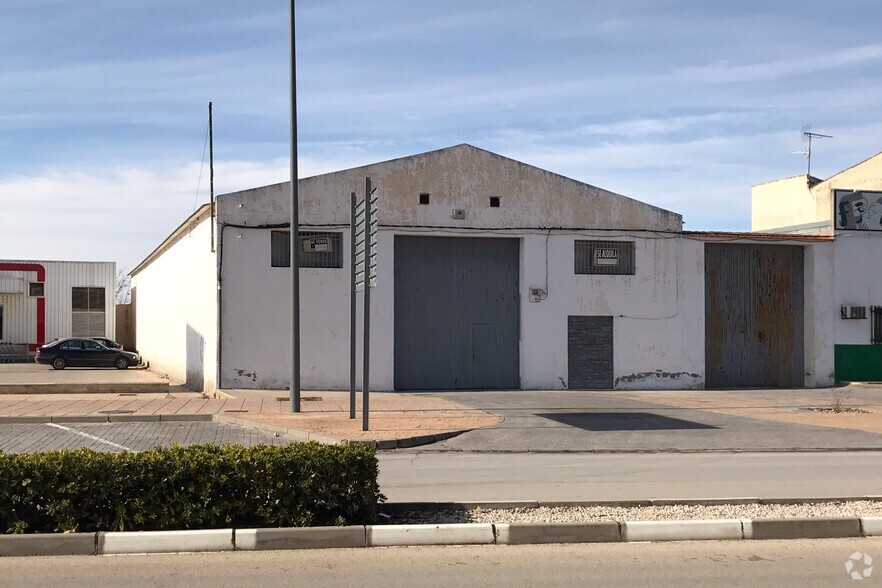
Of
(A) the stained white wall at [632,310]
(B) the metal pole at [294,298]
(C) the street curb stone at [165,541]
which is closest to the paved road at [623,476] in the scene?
(C) the street curb stone at [165,541]

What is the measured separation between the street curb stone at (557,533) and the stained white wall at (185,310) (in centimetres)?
1705

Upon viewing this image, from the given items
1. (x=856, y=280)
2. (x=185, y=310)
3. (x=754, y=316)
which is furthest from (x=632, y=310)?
(x=185, y=310)

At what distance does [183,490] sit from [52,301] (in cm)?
4191

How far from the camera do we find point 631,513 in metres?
8.66

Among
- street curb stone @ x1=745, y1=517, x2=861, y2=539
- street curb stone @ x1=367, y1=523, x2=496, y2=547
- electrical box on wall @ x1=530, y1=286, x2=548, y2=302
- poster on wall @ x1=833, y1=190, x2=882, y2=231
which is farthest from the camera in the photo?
poster on wall @ x1=833, y1=190, x2=882, y2=231

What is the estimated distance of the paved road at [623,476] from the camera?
33.3 feet

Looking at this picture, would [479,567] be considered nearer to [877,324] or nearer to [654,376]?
[654,376]

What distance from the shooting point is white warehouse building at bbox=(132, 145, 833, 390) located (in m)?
24.0

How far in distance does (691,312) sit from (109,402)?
1553 cm

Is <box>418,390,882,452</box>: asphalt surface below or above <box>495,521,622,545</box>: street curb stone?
below

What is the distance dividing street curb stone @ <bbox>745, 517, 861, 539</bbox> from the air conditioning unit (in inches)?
847

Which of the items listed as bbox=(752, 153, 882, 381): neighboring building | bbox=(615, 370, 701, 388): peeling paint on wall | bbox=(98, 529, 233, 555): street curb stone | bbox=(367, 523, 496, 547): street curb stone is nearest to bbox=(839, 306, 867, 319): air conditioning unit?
bbox=(752, 153, 882, 381): neighboring building

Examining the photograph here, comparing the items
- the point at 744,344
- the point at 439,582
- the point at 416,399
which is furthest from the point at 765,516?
the point at 744,344

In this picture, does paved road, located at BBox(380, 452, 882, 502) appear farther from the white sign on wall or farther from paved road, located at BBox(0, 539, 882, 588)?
the white sign on wall
